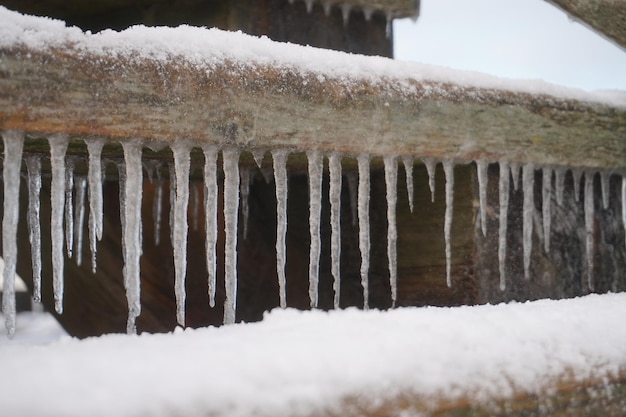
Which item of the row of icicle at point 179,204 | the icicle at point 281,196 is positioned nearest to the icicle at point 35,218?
the row of icicle at point 179,204

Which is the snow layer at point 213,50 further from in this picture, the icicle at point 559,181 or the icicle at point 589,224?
the icicle at point 589,224

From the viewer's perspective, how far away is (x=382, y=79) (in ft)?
5.98

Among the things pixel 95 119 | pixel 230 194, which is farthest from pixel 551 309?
pixel 95 119

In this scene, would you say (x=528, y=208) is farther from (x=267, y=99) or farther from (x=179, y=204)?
(x=179, y=204)

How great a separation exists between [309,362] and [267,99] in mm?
776

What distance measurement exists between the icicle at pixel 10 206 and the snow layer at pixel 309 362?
0.17 meters

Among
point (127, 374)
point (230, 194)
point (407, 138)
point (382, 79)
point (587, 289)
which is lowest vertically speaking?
point (587, 289)

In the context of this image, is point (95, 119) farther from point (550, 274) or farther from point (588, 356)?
point (550, 274)

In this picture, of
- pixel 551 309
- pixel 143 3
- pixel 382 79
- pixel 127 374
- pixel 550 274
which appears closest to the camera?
pixel 127 374

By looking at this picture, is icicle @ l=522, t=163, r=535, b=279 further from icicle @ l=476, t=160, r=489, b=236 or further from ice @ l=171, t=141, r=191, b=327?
ice @ l=171, t=141, r=191, b=327

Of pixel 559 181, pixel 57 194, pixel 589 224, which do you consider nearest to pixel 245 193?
pixel 57 194

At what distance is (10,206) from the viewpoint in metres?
1.35

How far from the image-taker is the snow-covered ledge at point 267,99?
1.34m

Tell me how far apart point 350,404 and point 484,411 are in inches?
12.5
